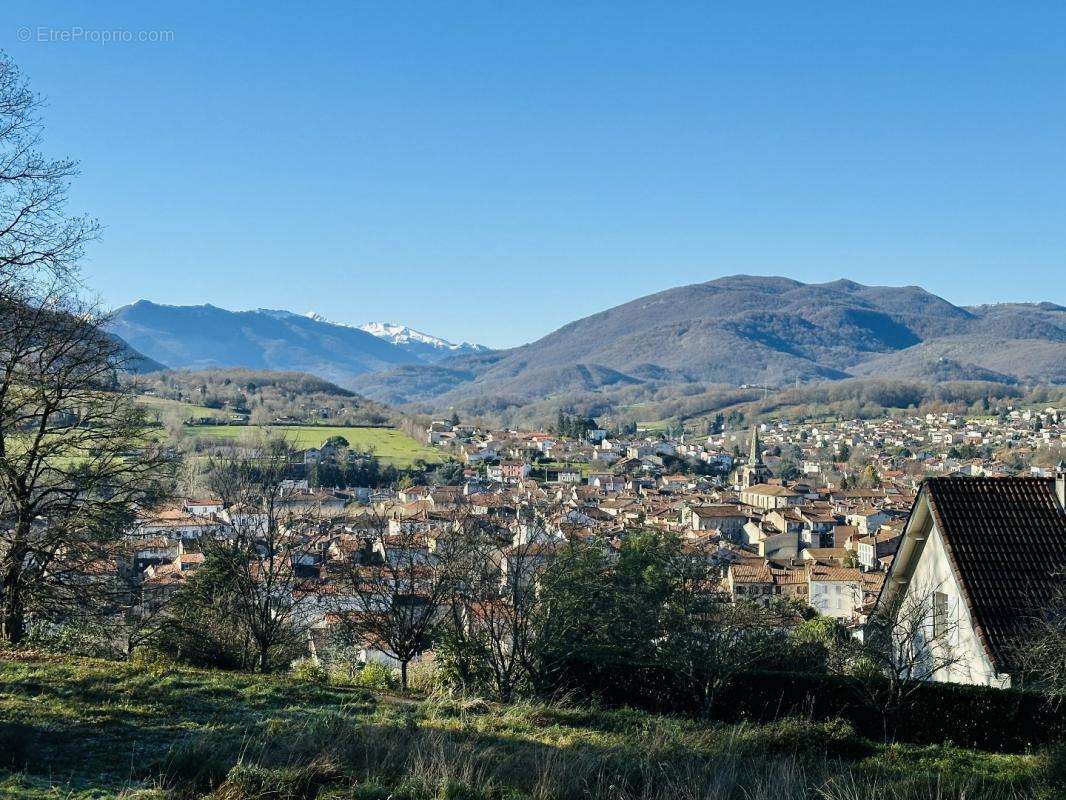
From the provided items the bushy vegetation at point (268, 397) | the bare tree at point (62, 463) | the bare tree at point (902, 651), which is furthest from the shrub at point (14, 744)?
the bushy vegetation at point (268, 397)

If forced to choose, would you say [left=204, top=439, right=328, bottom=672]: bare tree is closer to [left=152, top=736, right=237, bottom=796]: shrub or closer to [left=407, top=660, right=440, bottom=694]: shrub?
[left=407, top=660, right=440, bottom=694]: shrub

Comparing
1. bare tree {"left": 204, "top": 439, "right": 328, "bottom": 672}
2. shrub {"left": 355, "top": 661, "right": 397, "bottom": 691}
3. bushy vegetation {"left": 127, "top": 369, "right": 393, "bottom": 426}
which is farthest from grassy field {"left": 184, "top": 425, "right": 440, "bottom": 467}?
shrub {"left": 355, "top": 661, "right": 397, "bottom": 691}

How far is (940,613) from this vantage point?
10656mm

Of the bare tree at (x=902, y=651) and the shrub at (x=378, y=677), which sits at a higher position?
the bare tree at (x=902, y=651)

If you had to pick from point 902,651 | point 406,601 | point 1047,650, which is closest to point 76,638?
point 406,601

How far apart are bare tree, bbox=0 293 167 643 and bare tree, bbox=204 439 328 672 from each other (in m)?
2.36

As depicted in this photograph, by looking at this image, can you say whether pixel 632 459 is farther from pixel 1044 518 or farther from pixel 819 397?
pixel 819 397

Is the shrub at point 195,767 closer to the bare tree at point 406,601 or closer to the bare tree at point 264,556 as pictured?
the bare tree at point 406,601

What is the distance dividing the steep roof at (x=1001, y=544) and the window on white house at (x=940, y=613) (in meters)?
0.53

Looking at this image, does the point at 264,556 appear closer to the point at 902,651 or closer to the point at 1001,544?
the point at 902,651

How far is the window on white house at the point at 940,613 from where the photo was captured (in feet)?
34.2

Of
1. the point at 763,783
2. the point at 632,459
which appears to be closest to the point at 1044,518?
Answer: the point at 763,783

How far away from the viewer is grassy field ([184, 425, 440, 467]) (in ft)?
237

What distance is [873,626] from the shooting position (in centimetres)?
1087
